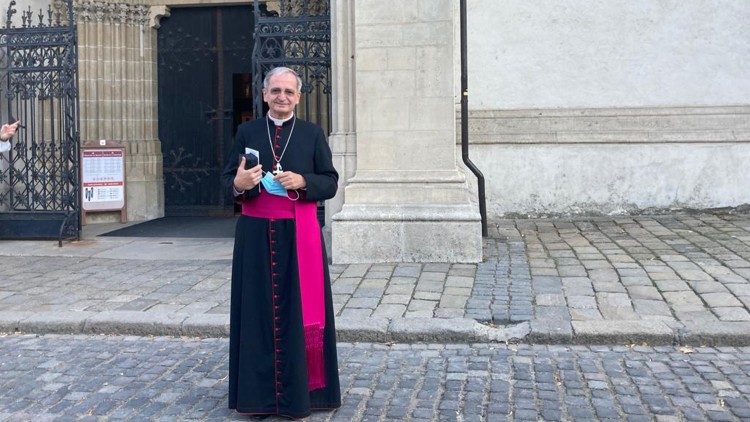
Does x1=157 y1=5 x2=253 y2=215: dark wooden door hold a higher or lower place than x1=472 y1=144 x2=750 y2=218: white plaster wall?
higher

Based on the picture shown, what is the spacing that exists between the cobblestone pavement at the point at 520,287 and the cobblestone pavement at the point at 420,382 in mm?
311

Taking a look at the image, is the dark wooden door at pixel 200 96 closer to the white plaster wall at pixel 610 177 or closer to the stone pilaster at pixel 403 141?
the white plaster wall at pixel 610 177

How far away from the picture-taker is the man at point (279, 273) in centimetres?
478

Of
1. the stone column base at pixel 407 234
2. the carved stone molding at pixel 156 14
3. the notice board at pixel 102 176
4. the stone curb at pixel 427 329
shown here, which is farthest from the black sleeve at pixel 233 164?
the carved stone molding at pixel 156 14

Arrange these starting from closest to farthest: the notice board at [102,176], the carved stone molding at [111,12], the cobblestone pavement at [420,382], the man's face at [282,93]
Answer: the man's face at [282,93]
the cobblestone pavement at [420,382]
the notice board at [102,176]
the carved stone molding at [111,12]

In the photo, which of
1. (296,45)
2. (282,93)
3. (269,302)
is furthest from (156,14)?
(269,302)

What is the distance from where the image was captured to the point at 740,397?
201 inches

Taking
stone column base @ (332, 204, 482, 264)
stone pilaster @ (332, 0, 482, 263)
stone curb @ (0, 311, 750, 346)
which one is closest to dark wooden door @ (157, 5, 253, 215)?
stone pilaster @ (332, 0, 482, 263)

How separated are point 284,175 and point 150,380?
187 cm

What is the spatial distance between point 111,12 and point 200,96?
73.5 inches

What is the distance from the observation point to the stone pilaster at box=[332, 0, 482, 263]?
29.3 feet

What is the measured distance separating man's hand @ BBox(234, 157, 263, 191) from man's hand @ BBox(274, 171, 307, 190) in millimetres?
108

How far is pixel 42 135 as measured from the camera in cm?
1136

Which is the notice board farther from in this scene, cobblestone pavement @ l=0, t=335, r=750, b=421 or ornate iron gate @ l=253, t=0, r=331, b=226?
cobblestone pavement @ l=0, t=335, r=750, b=421
